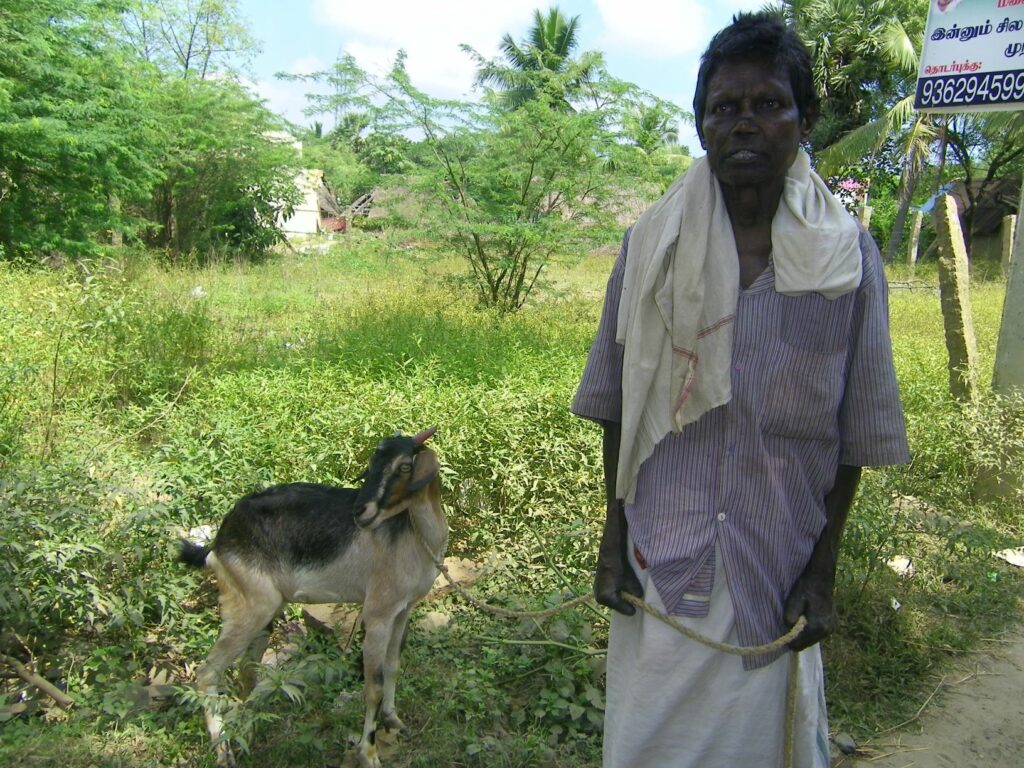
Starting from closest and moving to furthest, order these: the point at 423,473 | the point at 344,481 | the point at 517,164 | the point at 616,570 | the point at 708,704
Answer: the point at 708,704 → the point at 616,570 → the point at 423,473 → the point at 344,481 → the point at 517,164

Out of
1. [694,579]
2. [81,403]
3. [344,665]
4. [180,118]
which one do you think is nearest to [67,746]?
[344,665]

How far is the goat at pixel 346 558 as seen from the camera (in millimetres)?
2578

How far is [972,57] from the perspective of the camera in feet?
16.5

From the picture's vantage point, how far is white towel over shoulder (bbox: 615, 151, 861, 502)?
151 cm

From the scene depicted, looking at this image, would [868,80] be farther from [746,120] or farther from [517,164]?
[746,120]

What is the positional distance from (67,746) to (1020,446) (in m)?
5.01

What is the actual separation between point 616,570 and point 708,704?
331 mm

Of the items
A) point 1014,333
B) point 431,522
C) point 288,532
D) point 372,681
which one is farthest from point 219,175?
point 372,681

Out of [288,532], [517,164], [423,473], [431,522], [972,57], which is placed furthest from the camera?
[517,164]

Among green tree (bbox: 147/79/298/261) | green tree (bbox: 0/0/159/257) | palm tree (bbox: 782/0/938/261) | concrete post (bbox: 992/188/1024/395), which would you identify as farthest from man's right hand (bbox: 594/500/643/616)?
palm tree (bbox: 782/0/938/261)

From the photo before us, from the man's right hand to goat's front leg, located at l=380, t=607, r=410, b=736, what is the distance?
1.21 m

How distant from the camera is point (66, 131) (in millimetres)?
9750

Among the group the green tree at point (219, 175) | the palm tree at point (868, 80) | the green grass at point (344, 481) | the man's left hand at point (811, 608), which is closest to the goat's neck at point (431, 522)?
the green grass at point (344, 481)

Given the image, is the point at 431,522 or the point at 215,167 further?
the point at 215,167
